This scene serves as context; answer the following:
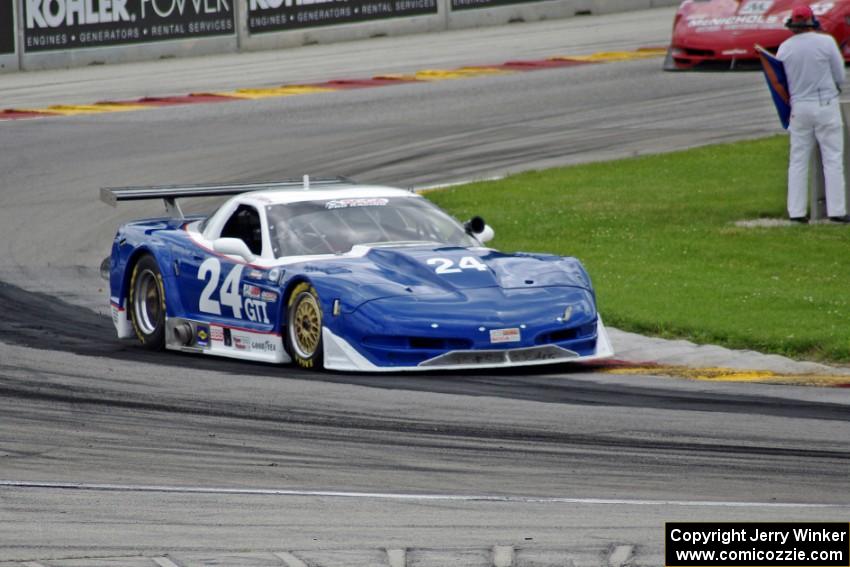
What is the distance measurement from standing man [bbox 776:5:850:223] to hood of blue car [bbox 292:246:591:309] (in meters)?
4.82

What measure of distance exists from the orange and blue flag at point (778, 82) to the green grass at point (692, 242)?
106cm

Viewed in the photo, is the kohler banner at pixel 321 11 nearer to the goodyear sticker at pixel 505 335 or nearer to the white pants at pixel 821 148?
the white pants at pixel 821 148

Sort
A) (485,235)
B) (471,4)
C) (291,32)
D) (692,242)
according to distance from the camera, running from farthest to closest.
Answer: (471,4) → (291,32) → (692,242) → (485,235)

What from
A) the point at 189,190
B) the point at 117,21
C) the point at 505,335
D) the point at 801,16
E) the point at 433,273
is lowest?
the point at 505,335

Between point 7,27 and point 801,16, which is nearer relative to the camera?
point 801,16

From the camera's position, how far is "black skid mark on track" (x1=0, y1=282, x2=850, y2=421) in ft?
30.8

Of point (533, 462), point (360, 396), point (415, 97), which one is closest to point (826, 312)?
point (360, 396)

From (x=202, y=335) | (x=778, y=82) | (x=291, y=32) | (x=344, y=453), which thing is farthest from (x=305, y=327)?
(x=291, y=32)

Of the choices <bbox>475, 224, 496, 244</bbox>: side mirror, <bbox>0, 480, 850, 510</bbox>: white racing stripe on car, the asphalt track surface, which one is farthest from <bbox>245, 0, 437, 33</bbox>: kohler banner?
<bbox>0, 480, 850, 510</bbox>: white racing stripe on car

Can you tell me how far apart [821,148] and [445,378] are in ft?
21.0

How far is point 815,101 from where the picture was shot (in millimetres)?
15453

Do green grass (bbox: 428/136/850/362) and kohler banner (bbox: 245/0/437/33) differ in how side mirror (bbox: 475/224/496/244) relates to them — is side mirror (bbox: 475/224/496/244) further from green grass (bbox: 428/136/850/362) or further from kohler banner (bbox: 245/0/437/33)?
kohler banner (bbox: 245/0/437/33)

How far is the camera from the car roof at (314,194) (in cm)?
1201

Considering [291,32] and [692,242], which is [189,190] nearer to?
[692,242]
